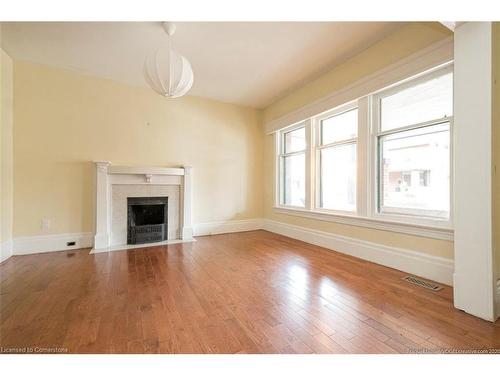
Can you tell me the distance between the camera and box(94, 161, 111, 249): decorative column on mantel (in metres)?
3.43

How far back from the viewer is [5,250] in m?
2.88

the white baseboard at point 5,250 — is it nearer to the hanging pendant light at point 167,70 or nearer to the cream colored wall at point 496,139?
the hanging pendant light at point 167,70

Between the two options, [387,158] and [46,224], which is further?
[46,224]

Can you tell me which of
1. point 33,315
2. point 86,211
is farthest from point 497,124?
point 86,211

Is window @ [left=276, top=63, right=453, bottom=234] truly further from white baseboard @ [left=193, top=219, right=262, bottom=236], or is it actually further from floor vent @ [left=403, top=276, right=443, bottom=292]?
white baseboard @ [left=193, top=219, right=262, bottom=236]

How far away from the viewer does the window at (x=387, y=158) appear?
227 centimetres

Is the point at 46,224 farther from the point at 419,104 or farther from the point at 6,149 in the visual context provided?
the point at 419,104

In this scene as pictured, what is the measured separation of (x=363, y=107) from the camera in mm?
2912

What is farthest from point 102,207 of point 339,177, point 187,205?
point 339,177

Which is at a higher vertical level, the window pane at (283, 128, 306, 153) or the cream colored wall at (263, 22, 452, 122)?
the cream colored wall at (263, 22, 452, 122)

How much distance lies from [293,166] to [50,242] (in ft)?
14.0

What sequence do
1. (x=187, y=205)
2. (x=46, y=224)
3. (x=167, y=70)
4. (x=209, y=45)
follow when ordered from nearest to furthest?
(x=167, y=70), (x=209, y=45), (x=46, y=224), (x=187, y=205)

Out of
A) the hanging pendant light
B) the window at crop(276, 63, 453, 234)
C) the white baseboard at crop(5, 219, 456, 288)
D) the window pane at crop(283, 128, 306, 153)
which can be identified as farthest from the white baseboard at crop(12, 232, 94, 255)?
the window pane at crop(283, 128, 306, 153)

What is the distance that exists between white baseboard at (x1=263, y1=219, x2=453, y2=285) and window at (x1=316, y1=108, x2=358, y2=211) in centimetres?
50
